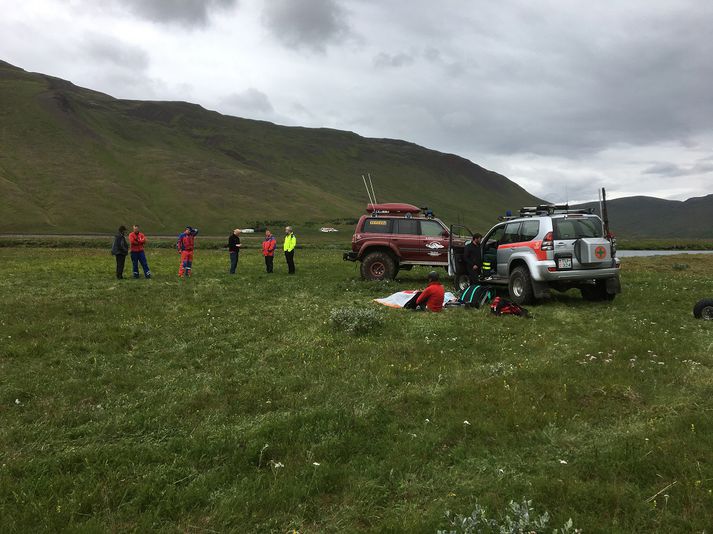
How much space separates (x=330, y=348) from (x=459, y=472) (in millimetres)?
4212

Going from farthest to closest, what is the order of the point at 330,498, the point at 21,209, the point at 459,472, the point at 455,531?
the point at 21,209, the point at 459,472, the point at 330,498, the point at 455,531

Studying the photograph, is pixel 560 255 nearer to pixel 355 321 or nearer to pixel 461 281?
pixel 461 281

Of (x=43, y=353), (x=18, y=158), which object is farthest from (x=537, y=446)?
(x=18, y=158)

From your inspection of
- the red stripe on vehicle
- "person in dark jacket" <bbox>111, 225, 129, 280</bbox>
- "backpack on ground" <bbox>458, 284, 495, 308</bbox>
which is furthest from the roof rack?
"person in dark jacket" <bbox>111, 225, 129, 280</bbox>

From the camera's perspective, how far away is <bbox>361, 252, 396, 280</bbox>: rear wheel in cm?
1788

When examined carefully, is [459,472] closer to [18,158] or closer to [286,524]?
[286,524]

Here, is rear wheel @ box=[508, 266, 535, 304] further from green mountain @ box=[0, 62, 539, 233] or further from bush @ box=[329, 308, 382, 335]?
green mountain @ box=[0, 62, 539, 233]

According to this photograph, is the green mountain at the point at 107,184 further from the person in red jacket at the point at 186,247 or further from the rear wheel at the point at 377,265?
the rear wheel at the point at 377,265

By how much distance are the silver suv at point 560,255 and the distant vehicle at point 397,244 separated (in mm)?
4063

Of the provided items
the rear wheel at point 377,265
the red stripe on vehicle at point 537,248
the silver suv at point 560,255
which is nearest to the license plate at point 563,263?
the silver suv at point 560,255

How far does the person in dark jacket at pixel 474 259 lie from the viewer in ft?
48.5

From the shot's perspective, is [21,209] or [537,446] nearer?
[537,446]

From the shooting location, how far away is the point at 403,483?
418 cm

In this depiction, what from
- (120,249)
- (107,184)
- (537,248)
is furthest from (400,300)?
(107,184)
